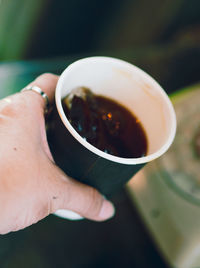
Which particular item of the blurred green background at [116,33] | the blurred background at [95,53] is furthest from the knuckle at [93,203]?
the blurred green background at [116,33]

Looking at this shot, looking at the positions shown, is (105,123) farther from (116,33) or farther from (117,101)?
(116,33)

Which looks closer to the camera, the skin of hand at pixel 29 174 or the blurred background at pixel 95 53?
the skin of hand at pixel 29 174

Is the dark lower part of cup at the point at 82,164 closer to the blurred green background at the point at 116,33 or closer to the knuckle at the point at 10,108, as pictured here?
the knuckle at the point at 10,108

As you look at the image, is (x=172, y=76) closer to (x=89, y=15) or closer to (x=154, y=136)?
(x=89, y=15)

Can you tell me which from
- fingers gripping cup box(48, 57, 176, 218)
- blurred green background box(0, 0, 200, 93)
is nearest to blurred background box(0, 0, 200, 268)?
blurred green background box(0, 0, 200, 93)

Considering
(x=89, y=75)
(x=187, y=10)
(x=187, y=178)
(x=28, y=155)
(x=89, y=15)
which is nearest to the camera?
(x=28, y=155)

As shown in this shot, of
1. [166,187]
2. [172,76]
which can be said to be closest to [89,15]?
[172,76]
